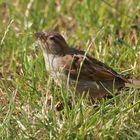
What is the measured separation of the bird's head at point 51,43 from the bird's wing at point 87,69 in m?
0.16

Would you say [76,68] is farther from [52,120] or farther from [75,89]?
[52,120]

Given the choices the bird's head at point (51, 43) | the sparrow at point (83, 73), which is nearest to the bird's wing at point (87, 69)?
the sparrow at point (83, 73)

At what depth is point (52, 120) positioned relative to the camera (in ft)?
16.2

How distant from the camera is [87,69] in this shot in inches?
227

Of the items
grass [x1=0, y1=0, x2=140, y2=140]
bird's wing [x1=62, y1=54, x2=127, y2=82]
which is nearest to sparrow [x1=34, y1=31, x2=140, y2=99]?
bird's wing [x1=62, y1=54, x2=127, y2=82]

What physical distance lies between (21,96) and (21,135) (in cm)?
73

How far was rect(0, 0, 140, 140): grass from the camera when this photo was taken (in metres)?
4.86

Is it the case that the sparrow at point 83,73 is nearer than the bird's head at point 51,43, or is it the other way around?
the sparrow at point 83,73

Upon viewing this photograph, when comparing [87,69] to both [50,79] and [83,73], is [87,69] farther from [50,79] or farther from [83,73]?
[50,79]

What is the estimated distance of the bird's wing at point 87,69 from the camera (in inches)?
225

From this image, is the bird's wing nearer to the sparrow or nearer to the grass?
the sparrow

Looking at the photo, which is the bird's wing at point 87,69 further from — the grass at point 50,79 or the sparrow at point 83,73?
the grass at point 50,79

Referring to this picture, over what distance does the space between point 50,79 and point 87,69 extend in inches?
13.4

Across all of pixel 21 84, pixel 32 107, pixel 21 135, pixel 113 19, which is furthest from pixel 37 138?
pixel 113 19
